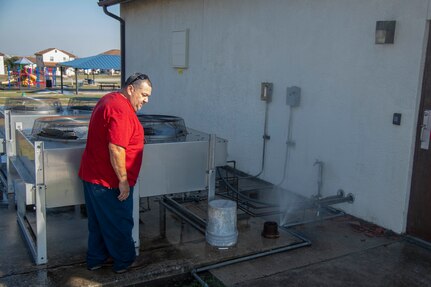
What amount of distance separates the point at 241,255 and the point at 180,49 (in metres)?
4.89

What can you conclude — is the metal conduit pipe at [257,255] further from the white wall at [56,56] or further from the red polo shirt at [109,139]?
the white wall at [56,56]

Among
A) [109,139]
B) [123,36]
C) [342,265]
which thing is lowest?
[342,265]

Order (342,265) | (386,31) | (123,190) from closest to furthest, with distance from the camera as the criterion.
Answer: (123,190) → (342,265) → (386,31)

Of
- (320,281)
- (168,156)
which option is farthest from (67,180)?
(320,281)

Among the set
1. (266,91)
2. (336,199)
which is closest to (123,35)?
(266,91)

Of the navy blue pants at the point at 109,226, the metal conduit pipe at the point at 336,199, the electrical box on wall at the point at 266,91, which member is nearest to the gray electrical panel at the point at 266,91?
the electrical box on wall at the point at 266,91

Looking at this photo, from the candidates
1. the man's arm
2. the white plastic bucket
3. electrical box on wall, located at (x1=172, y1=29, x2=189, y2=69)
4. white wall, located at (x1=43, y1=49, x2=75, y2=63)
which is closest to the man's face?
the man's arm

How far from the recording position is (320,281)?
3.61 m

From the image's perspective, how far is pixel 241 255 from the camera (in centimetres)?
402

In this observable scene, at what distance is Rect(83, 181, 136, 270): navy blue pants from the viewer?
341cm

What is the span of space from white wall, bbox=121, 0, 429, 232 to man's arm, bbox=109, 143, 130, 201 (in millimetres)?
2753

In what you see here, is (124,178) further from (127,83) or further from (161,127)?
(161,127)

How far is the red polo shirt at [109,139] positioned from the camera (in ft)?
10.5

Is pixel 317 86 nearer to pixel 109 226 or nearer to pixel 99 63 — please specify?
pixel 109 226
